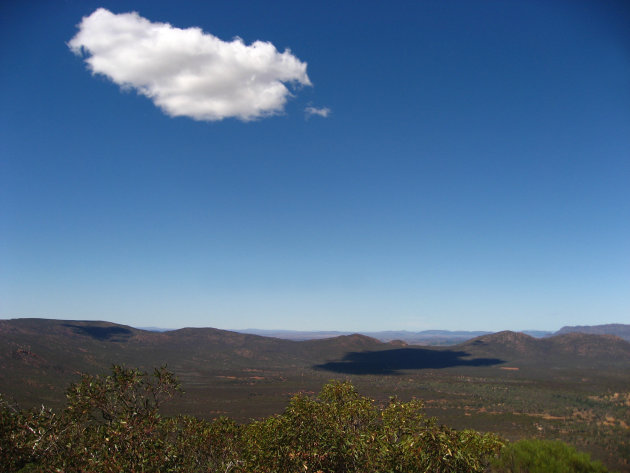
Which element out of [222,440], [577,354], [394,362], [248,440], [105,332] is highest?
[248,440]

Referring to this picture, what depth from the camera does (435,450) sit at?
40.6 feet

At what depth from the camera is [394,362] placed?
7156 inches

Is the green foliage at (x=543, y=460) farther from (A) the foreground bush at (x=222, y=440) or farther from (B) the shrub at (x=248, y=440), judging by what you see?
(B) the shrub at (x=248, y=440)

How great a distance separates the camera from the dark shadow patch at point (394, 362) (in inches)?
6284

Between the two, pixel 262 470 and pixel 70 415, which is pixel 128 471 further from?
pixel 70 415

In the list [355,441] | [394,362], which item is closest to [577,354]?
[394,362]

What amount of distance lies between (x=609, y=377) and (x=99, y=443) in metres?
159

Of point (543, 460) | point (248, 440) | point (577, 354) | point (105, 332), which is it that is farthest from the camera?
point (577, 354)

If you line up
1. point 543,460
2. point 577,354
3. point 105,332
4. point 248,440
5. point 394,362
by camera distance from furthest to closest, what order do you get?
point 577,354 → point 105,332 → point 394,362 → point 543,460 → point 248,440

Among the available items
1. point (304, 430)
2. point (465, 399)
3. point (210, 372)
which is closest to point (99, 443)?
point (304, 430)

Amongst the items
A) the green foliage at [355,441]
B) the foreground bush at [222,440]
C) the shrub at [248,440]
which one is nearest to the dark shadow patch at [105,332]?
the foreground bush at [222,440]

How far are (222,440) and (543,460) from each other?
68.0ft

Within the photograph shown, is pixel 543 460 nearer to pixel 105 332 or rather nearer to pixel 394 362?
pixel 394 362

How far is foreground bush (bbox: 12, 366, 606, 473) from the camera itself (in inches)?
475
